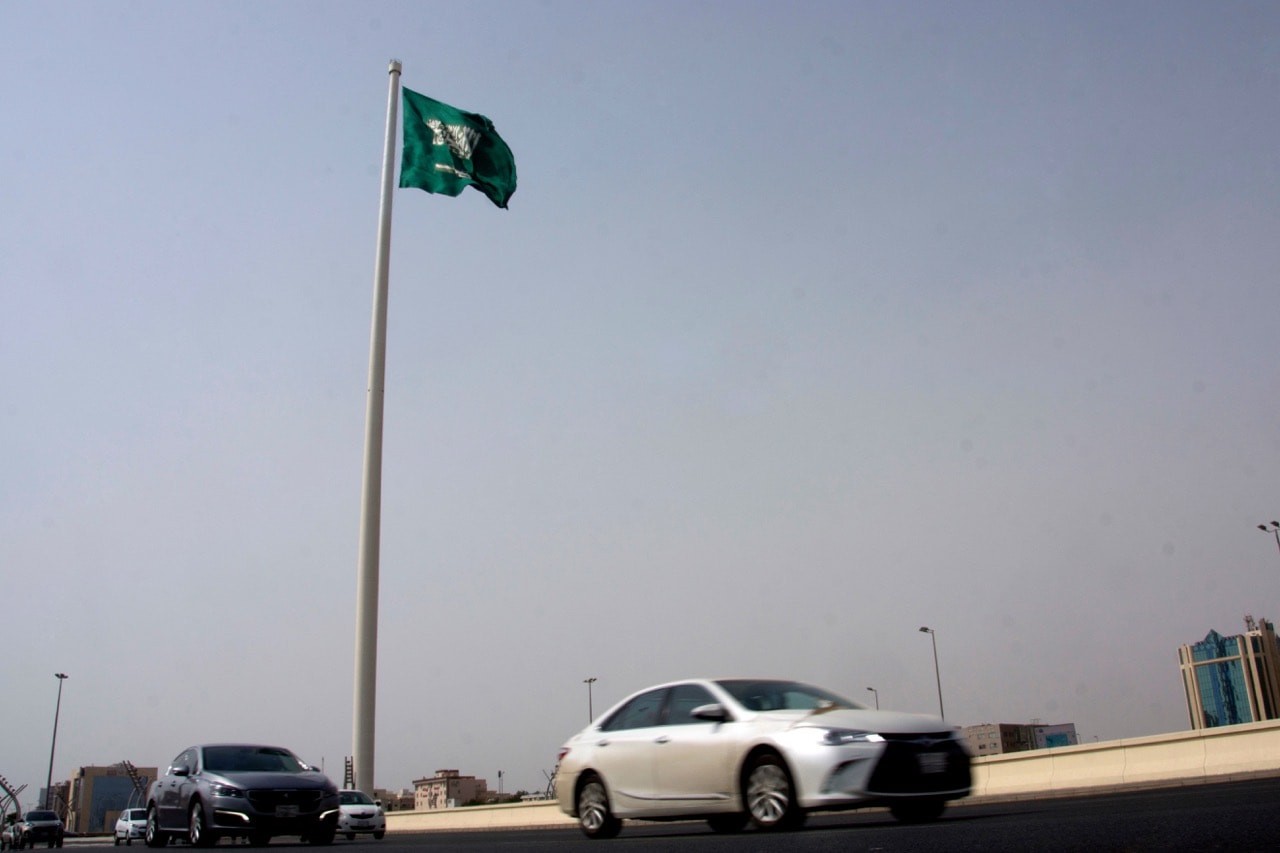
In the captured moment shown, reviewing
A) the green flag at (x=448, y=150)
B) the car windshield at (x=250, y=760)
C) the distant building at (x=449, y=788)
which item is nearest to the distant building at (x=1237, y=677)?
the distant building at (x=449, y=788)

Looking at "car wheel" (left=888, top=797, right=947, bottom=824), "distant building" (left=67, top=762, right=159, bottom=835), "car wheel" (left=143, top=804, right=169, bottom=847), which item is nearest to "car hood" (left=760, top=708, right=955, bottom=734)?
"car wheel" (left=888, top=797, right=947, bottom=824)

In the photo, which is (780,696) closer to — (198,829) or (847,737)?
(847,737)

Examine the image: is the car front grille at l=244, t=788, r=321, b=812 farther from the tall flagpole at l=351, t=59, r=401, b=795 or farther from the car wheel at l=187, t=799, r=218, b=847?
the tall flagpole at l=351, t=59, r=401, b=795

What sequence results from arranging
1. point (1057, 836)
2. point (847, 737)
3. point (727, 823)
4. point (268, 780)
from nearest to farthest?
1. point (1057, 836)
2. point (847, 737)
3. point (727, 823)
4. point (268, 780)

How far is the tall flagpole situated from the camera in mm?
24484

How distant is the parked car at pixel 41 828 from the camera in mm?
48688

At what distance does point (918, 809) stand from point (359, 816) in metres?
16.4

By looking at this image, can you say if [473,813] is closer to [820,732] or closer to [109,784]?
[820,732]

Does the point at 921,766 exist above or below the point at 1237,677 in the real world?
below

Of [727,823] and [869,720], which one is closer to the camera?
[869,720]

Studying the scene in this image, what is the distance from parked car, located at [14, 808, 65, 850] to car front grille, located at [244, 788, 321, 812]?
40.3m

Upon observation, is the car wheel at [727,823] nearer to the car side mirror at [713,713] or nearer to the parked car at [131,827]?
the car side mirror at [713,713]

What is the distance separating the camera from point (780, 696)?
1064 cm

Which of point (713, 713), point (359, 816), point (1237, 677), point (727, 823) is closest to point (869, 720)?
point (713, 713)
